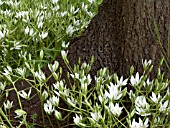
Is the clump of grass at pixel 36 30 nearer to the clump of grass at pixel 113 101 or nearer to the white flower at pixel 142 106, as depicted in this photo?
the clump of grass at pixel 113 101

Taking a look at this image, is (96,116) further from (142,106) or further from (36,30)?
(36,30)

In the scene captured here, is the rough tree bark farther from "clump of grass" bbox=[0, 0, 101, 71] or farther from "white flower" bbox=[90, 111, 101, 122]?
"white flower" bbox=[90, 111, 101, 122]

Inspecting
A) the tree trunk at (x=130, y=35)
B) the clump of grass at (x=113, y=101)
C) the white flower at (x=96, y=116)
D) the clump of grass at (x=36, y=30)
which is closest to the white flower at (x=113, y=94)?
the clump of grass at (x=113, y=101)

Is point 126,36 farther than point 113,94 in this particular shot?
Yes

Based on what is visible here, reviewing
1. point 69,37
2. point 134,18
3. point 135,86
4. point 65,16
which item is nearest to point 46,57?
point 69,37

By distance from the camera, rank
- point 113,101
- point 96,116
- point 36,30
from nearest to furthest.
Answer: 1. point 96,116
2. point 113,101
3. point 36,30

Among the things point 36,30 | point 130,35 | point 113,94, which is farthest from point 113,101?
point 36,30

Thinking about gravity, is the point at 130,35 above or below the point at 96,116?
above

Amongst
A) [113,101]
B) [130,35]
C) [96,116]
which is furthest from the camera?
[130,35]
